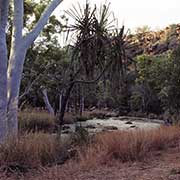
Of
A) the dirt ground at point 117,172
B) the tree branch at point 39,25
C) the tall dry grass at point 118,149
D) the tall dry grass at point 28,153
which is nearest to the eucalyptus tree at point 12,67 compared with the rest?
the tree branch at point 39,25

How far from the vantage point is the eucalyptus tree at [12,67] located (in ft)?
31.6

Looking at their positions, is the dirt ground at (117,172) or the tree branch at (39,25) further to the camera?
the tree branch at (39,25)

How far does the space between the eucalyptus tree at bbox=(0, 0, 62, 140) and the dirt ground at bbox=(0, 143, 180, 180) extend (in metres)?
1.86

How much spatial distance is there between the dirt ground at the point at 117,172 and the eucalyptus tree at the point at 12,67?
73.3 inches

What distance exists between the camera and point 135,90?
50562 mm

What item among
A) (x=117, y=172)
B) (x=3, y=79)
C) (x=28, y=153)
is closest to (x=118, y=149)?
(x=117, y=172)

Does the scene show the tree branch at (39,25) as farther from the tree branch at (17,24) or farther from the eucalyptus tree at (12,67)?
the tree branch at (17,24)

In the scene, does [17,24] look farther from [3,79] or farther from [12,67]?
[3,79]

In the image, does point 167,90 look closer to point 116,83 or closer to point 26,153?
point 116,83

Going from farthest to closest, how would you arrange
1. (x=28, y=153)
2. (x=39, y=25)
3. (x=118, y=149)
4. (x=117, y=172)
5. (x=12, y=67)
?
(x=39, y=25)
(x=12, y=67)
(x=118, y=149)
(x=28, y=153)
(x=117, y=172)

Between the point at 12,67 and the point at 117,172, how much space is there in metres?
3.77

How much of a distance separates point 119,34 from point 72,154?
3.12m

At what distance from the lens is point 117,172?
7793mm

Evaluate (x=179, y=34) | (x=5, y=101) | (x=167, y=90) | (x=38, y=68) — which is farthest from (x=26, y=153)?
(x=179, y=34)
